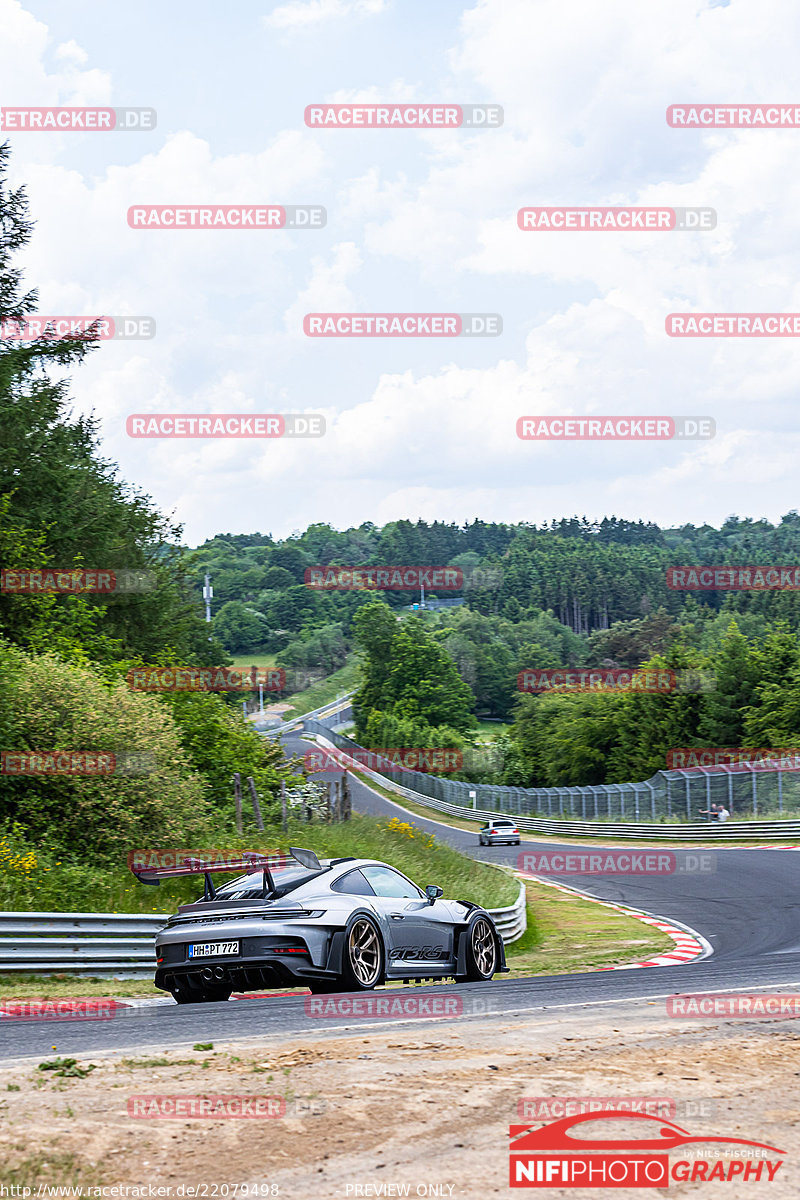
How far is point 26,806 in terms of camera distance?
53.4 ft

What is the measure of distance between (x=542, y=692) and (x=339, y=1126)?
105 metres

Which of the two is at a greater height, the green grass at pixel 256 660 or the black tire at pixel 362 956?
the green grass at pixel 256 660

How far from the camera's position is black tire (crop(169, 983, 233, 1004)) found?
9.67 meters

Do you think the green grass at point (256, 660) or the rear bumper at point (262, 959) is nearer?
the rear bumper at point (262, 959)

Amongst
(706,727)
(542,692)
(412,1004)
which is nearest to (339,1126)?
(412,1004)

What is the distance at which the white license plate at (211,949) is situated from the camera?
9188mm

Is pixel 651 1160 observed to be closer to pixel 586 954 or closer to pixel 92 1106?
pixel 92 1106

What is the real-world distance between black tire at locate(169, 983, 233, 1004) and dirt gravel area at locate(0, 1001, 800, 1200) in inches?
95.0

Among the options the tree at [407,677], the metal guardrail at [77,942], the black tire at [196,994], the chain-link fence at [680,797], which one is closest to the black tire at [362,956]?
the black tire at [196,994]

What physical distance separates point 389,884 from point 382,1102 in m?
5.29
